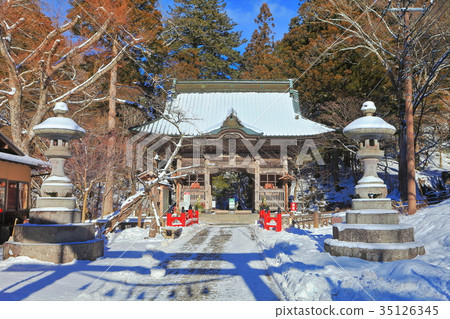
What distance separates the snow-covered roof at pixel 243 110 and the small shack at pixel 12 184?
29.4 ft

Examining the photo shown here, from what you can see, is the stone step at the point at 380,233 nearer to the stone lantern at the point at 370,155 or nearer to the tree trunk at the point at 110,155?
the stone lantern at the point at 370,155

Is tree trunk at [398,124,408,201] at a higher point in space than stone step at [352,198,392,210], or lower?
higher

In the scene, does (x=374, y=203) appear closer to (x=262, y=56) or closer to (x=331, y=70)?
(x=331, y=70)

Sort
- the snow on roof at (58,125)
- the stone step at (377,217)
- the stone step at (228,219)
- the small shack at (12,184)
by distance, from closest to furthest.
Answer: the stone step at (377,217) < the snow on roof at (58,125) < the small shack at (12,184) < the stone step at (228,219)

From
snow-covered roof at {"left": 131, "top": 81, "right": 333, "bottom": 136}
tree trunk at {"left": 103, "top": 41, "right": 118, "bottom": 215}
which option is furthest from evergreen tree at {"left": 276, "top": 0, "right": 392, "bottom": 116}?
tree trunk at {"left": 103, "top": 41, "right": 118, "bottom": 215}

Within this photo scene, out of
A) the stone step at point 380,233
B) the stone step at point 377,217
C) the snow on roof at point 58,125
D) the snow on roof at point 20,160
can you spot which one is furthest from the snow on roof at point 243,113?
the stone step at point 380,233

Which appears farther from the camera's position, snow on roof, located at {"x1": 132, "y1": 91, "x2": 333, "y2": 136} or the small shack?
snow on roof, located at {"x1": 132, "y1": 91, "x2": 333, "y2": 136}

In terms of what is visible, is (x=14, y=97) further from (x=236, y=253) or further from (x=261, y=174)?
(x=261, y=174)

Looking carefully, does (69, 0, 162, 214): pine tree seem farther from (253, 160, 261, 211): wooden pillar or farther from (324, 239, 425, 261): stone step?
(324, 239, 425, 261): stone step

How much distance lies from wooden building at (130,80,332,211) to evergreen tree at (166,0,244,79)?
40.4ft

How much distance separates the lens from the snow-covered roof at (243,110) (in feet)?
70.0

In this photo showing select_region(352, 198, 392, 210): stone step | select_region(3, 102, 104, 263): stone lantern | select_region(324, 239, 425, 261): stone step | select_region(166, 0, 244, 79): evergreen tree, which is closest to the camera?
select_region(324, 239, 425, 261): stone step

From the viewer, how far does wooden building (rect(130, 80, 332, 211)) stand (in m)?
20.6

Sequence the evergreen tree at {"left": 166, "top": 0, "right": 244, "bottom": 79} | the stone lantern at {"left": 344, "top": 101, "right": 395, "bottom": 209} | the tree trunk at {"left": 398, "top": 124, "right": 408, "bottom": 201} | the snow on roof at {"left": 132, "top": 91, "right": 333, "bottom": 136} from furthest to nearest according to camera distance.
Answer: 1. the evergreen tree at {"left": 166, "top": 0, "right": 244, "bottom": 79}
2. the snow on roof at {"left": 132, "top": 91, "right": 333, "bottom": 136}
3. the tree trunk at {"left": 398, "top": 124, "right": 408, "bottom": 201}
4. the stone lantern at {"left": 344, "top": 101, "right": 395, "bottom": 209}
